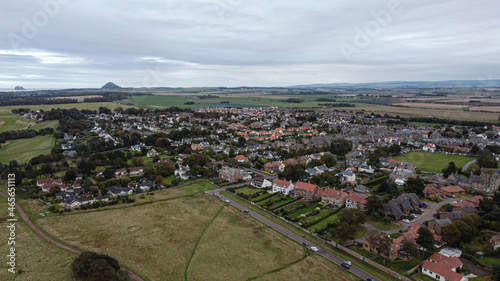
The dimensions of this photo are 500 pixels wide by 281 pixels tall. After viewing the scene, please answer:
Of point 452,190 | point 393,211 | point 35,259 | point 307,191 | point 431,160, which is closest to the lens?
point 35,259

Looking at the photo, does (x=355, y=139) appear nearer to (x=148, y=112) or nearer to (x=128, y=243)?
(x=128, y=243)

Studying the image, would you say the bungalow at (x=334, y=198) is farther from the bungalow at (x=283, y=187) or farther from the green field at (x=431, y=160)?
the green field at (x=431, y=160)

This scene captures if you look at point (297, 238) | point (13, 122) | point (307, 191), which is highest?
point (13, 122)

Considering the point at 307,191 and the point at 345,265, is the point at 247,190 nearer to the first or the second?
the point at 307,191

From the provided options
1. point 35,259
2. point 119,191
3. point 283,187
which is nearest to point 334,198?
Result: point 283,187

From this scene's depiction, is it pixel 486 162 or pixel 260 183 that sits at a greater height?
pixel 486 162

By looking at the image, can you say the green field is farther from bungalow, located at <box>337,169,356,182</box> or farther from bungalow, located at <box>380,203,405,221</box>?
bungalow, located at <box>380,203,405,221</box>

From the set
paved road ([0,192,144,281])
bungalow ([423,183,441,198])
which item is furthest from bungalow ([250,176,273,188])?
paved road ([0,192,144,281])

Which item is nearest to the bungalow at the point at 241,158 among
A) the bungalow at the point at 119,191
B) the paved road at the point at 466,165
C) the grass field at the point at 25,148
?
the bungalow at the point at 119,191
